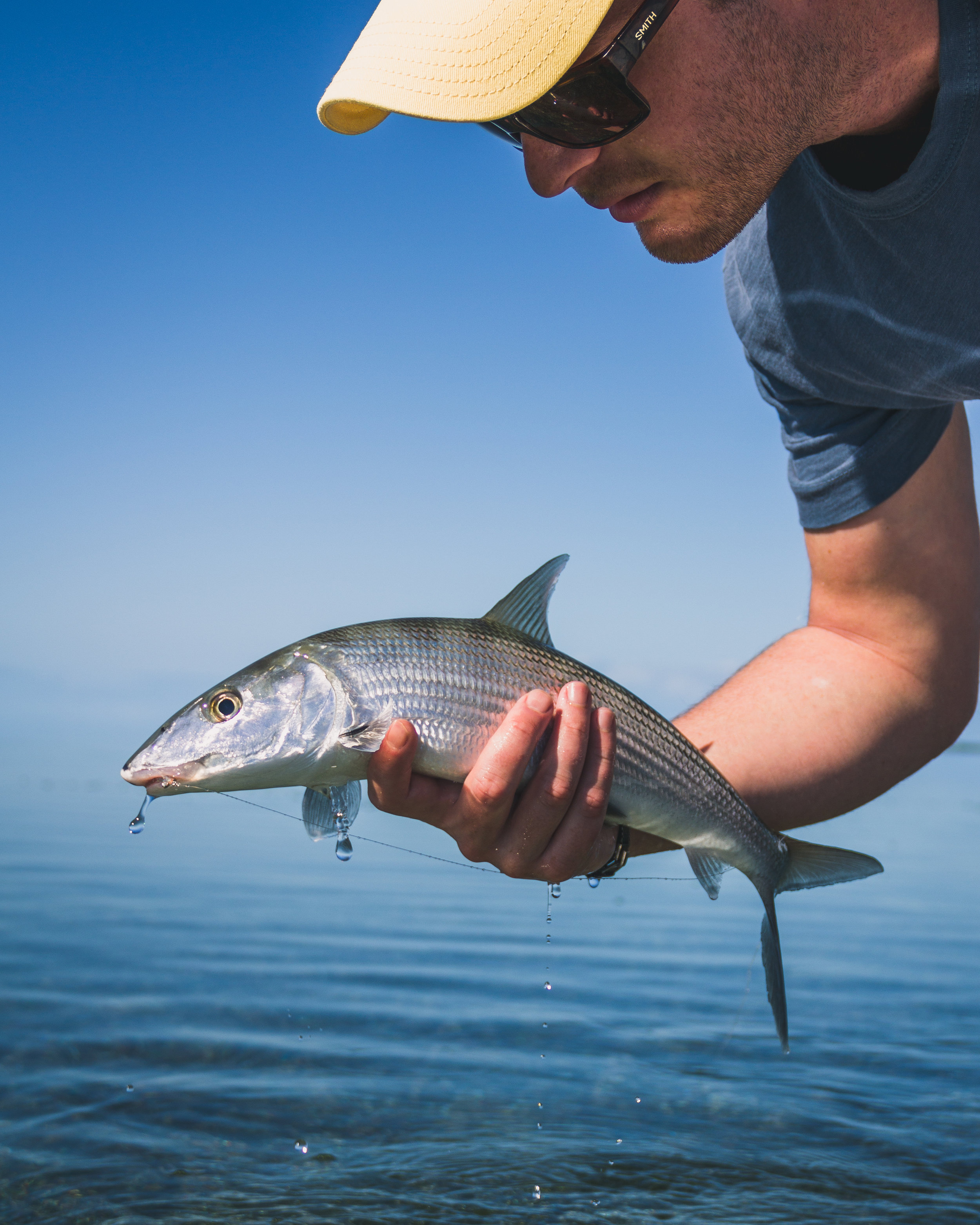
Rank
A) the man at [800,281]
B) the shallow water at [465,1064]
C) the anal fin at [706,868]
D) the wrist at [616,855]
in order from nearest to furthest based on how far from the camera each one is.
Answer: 1. the man at [800,281]
2. the shallow water at [465,1064]
3. the wrist at [616,855]
4. the anal fin at [706,868]

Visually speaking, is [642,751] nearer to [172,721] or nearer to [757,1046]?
[172,721]

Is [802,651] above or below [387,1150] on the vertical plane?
above

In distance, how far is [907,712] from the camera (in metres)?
3.42

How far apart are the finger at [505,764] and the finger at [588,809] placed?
0.57 ft

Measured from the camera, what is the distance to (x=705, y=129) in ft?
8.74

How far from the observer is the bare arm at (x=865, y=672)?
10.8 feet

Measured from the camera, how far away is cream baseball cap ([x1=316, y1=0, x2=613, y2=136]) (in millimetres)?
2277

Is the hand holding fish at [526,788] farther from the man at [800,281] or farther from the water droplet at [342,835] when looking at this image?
the water droplet at [342,835]

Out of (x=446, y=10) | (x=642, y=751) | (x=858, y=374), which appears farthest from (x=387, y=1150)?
(x=446, y=10)

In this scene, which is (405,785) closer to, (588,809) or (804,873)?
Answer: (588,809)

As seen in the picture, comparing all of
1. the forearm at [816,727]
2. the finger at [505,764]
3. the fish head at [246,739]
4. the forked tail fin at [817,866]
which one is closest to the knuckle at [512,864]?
the finger at [505,764]

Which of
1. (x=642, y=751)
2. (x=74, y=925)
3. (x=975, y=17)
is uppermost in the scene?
(x=975, y=17)

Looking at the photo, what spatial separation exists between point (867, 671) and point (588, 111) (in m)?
2.01

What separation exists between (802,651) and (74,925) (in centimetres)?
549
